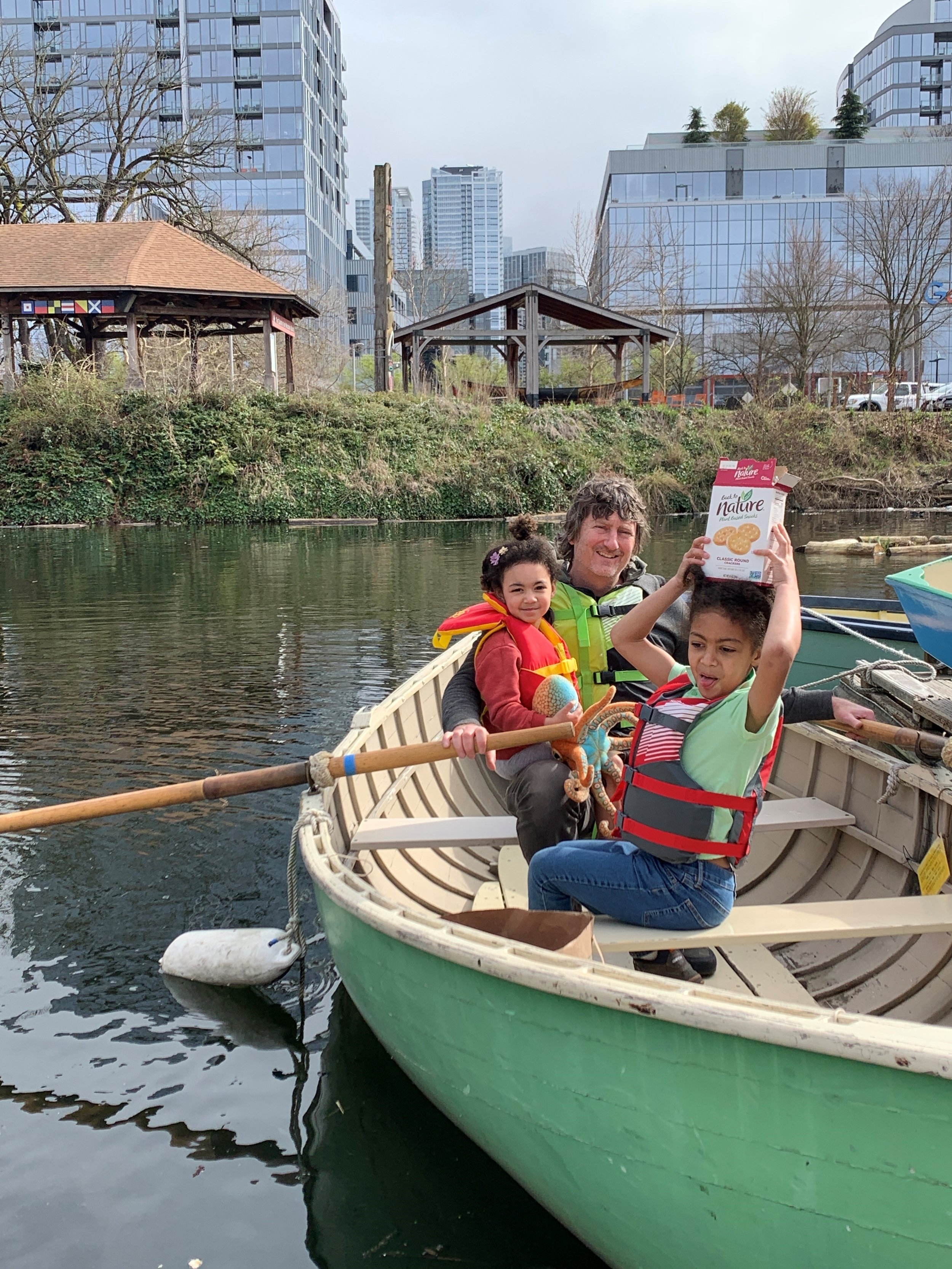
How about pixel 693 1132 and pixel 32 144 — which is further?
pixel 32 144

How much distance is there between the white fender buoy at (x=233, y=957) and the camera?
4000 millimetres

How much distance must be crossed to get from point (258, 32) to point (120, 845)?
76304mm

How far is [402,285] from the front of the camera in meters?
53.9

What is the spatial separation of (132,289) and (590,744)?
24.2 metres

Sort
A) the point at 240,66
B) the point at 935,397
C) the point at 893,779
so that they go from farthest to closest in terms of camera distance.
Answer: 1. the point at 240,66
2. the point at 935,397
3. the point at 893,779

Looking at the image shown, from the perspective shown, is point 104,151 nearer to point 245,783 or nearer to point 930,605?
point 930,605

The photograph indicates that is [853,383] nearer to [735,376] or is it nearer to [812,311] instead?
[812,311]

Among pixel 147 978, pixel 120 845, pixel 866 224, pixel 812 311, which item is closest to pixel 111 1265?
pixel 147 978

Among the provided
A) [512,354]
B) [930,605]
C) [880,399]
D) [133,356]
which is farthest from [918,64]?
[930,605]

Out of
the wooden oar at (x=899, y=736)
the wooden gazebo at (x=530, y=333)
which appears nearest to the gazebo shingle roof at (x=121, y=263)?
the wooden gazebo at (x=530, y=333)

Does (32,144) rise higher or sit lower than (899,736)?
higher

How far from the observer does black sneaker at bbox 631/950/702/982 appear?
2896 mm

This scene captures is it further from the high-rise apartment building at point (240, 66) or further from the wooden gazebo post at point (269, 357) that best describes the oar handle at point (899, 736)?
the high-rise apartment building at point (240, 66)

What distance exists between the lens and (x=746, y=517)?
8.54 feet
